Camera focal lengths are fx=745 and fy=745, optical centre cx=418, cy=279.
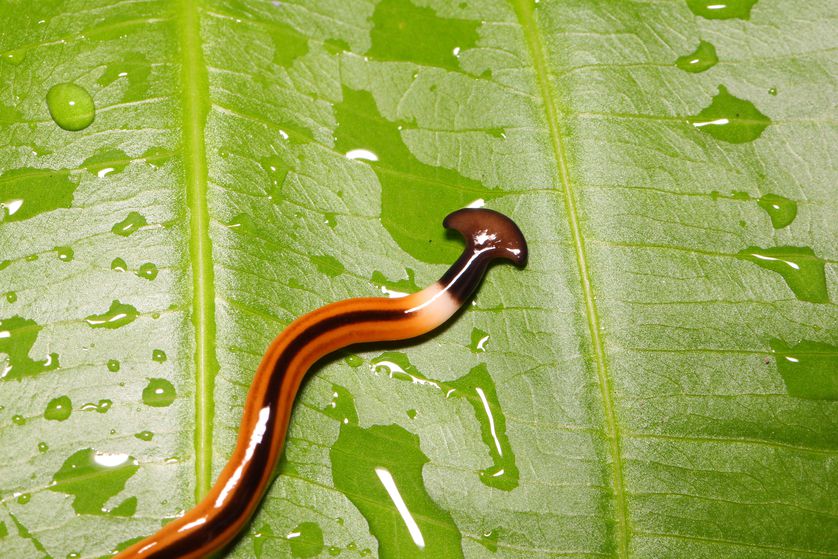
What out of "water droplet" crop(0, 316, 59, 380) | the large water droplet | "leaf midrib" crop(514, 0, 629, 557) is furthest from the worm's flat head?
"water droplet" crop(0, 316, 59, 380)

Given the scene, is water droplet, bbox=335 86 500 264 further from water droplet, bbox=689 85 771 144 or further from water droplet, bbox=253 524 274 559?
water droplet, bbox=253 524 274 559

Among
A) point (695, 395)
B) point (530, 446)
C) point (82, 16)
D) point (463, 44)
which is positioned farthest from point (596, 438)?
point (82, 16)

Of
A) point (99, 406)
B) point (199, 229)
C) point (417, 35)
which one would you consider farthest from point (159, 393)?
point (417, 35)

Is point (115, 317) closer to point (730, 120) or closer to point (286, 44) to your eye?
point (286, 44)

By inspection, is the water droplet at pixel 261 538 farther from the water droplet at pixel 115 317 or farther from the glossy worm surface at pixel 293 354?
the water droplet at pixel 115 317

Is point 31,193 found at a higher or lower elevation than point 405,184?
higher

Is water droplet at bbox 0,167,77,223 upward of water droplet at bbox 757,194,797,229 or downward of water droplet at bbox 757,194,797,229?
upward

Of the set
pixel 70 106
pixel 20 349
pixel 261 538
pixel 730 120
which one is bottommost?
pixel 261 538
